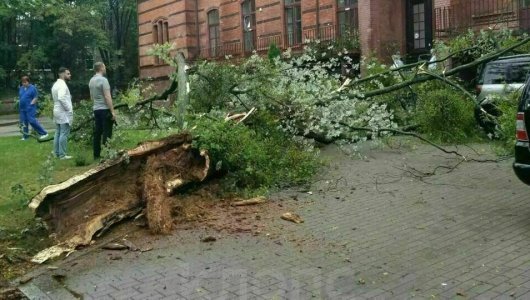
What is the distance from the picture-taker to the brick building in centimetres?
1925

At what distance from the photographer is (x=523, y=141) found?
6.14 m

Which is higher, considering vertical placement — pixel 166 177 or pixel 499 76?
pixel 499 76

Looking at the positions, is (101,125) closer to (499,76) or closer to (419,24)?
(499,76)

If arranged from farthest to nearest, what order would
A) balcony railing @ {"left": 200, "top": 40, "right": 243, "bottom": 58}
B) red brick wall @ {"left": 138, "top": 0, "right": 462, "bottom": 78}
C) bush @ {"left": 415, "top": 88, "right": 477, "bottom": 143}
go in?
balcony railing @ {"left": 200, "top": 40, "right": 243, "bottom": 58} → red brick wall @ {"left": 138, "top": 0, "right": 462, "bottom": 78} → bush @ {"left": 415, "top": 88, "right": 477, "bottom": 143}

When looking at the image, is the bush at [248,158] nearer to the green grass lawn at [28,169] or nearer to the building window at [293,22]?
the green grass lawn at [28,169]

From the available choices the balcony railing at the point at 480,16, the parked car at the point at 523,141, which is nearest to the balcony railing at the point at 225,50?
the balcony railing at the point at 480,16

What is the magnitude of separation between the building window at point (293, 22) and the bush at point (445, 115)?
13730mm

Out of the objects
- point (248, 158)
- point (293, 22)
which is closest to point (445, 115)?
point (248, 158)

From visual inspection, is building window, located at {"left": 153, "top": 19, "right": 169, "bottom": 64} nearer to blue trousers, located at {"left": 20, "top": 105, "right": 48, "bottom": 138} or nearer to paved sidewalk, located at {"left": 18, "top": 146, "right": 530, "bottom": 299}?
blue trousers, located at {"left": 20, "top": 105, "right": 48, "bottom": 138}

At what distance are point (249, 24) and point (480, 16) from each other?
12.4 meters

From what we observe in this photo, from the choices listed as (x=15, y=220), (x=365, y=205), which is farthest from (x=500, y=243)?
(x=15, y=220)

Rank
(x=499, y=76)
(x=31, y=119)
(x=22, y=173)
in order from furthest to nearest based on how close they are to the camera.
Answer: (x=31, y=119) → (x=499, y=76) → (x=22, y=173)

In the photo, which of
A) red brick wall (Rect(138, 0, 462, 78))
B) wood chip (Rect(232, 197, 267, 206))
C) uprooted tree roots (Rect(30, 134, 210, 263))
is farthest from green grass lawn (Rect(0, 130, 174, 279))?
red brick wall (Rect(138, 0, 462, 78))

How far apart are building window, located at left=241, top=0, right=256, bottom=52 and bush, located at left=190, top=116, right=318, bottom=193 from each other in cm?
1947
